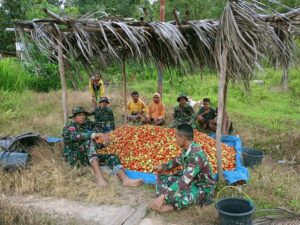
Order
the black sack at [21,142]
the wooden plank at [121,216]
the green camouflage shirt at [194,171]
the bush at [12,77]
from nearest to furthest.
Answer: the wooden plank at [121,216]
the green camouflage shirt at [194,171]
the black sack at [21,142]
the bush at [12,77]

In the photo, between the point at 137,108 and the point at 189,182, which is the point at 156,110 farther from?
the point at 189,182

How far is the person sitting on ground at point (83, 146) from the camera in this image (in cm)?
587

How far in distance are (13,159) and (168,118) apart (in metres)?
5.13

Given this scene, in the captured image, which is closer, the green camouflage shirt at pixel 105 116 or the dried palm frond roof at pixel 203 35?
the dried palm frond roof at pixel 203 35

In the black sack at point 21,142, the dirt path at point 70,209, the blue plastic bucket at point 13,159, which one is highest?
the black sack at point 21,142

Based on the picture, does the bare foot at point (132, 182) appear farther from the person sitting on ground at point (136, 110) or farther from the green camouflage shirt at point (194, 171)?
the person sitting on ground at point (136, 110)

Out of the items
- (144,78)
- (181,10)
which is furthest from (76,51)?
(181,10)

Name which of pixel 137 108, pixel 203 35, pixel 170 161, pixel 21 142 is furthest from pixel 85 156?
pixel 137 108

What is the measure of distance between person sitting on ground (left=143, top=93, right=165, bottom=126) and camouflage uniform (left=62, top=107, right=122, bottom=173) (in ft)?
10.5

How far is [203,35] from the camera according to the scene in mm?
5781

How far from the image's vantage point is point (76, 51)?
679 centimetres

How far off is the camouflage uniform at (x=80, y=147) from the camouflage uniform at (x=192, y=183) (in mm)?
1480

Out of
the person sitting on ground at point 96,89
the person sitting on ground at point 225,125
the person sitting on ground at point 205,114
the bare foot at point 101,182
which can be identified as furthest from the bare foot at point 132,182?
the person sitting on ground at point 96,89

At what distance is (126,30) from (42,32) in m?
1.37
